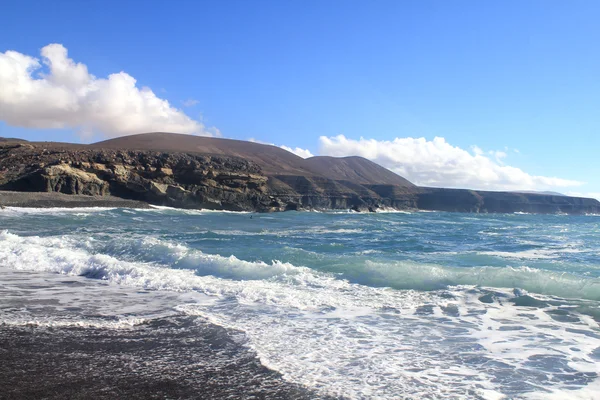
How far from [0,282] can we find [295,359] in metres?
7.75

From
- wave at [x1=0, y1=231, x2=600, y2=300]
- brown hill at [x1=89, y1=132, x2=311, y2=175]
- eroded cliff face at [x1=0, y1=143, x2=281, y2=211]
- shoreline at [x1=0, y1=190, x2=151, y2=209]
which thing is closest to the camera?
wave at [x1=0, y1=231, x2=600, y2=300]

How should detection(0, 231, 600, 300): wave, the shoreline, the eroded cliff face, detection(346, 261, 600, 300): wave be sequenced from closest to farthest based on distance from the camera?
detection(346, 261, 600, 300): wave, detection(0, 231, 600, 300): wave, the shoreline, the eroded cliff face

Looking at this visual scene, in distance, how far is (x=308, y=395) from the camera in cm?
417

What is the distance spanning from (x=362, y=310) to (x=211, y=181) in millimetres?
57713

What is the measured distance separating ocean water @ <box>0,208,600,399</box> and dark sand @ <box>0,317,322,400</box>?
36cm

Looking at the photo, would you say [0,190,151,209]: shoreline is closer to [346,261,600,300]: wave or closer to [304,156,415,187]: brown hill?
[346,261,600,300]: wave

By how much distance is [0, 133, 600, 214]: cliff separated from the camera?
53719 mm

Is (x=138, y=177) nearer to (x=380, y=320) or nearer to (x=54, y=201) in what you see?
(x=54, y=201)

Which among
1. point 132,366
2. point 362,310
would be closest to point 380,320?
point 362,310

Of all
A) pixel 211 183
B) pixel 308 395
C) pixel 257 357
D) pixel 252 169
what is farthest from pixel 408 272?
pixel 252 169

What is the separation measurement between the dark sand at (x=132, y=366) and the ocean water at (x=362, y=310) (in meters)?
0.36

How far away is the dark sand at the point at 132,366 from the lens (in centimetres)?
404

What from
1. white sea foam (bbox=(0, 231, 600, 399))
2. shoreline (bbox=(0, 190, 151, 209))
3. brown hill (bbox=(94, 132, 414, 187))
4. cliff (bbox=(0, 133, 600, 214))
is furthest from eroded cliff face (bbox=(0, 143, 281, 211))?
white sea foam (bbox=(0, 231, 600, 399))

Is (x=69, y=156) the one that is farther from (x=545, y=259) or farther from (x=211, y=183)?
(x=545, y=259)
